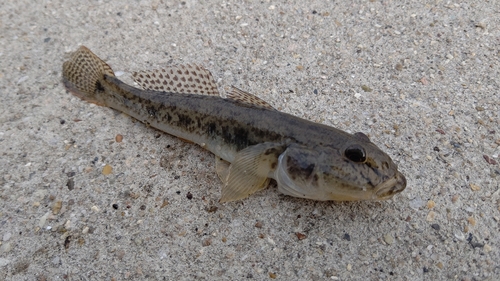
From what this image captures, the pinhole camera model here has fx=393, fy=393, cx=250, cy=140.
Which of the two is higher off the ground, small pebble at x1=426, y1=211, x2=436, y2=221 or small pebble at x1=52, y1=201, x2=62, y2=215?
small pebble at x1=426, y1=211, x2=436, y2=221

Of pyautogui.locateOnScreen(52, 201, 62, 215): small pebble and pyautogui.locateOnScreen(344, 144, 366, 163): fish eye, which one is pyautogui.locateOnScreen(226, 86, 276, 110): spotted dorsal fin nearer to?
pyautogui.locateOnScreen(344, 144, 366, 163): fish eye

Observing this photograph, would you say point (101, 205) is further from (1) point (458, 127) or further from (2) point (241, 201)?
(1) point (458, 127)

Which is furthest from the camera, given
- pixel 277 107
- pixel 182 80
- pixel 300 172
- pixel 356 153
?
pixel 277 107

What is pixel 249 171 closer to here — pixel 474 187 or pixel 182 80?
pixel 182 80

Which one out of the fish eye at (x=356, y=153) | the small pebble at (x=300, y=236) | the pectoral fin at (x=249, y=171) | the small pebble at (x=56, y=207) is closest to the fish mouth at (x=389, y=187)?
the fish eye at (x=356, y=153)

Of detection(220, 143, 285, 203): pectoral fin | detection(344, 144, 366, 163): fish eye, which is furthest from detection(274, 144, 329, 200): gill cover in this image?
detection(344, 144, 366, 163): fish eye

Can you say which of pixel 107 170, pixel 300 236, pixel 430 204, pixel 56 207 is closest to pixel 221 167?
pixel 300 236

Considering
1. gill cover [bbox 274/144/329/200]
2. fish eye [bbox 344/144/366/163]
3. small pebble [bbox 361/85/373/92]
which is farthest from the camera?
small pebble [bbox 361/85/373/92]
